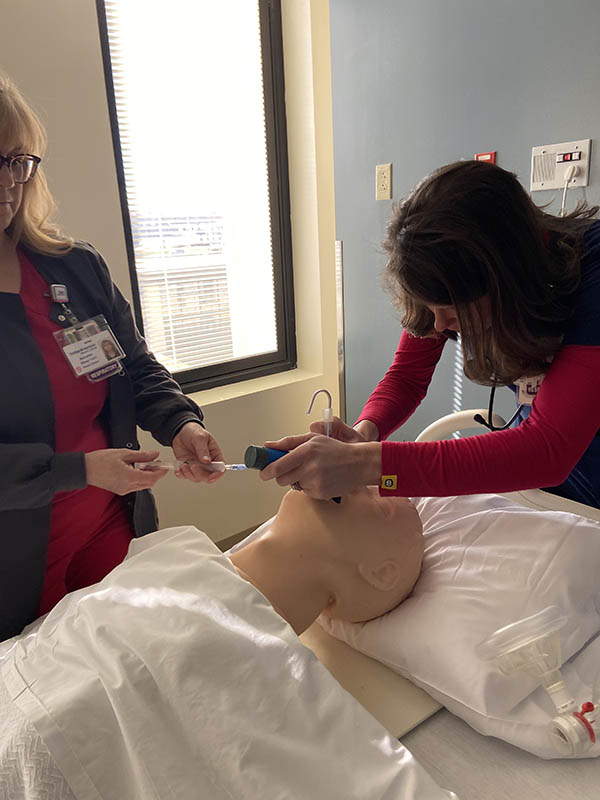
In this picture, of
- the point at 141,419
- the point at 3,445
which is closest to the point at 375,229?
the point at 141,419

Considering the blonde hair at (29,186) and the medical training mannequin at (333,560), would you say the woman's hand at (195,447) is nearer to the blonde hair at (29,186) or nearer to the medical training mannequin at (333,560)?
the medical training mannequin at (333,560)

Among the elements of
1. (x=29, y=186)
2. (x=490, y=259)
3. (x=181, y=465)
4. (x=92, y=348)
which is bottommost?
(x=181, y=465)

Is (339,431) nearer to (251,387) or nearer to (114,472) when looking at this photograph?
(114,472)

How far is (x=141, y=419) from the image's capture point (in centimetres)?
147

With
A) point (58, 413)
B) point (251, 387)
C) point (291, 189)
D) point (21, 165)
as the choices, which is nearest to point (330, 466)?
point (58, 413)

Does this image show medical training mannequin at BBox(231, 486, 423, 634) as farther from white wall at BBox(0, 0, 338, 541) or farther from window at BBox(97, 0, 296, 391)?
window at BBox(97, 0, 296, 391)

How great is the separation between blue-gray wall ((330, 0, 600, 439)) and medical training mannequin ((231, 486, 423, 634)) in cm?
78

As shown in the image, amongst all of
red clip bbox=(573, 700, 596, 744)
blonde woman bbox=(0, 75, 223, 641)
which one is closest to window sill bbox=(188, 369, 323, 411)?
blonde woman bbox=(0, 75, 223, 641)

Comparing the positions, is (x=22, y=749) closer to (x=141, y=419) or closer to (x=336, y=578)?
(x=336, y=578)

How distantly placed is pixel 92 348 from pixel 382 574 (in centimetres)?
81

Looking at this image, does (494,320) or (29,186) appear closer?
(494,320)

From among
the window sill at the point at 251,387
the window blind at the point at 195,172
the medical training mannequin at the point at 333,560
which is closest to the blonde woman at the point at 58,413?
the medical training mannequin at the point at 333,560

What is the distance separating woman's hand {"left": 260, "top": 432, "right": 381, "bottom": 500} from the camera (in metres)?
1.12

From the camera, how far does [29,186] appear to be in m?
1.27
